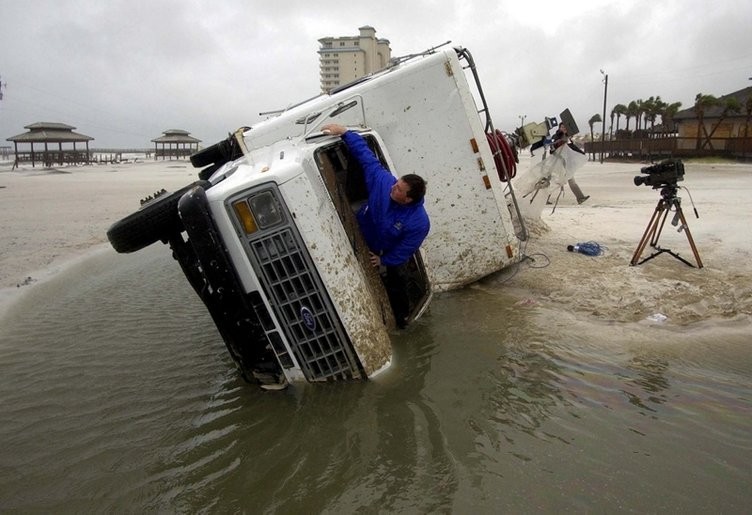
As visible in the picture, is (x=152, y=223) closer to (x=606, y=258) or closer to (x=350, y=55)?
(x=606, y=258)

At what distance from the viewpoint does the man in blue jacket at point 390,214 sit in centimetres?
356

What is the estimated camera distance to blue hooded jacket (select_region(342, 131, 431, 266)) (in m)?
3.61

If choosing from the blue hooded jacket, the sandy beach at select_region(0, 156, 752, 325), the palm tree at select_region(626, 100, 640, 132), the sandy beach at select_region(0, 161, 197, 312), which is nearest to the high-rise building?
the palm tree at select_region(626, 100, 640, 132)

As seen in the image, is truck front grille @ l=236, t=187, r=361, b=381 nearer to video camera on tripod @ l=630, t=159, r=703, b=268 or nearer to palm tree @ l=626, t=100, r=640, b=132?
video camera on tripod @ l=630, t=159, r=703, b=268

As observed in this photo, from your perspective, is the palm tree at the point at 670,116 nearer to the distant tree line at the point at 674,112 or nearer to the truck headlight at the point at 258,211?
the distant tree line at the point at 674,112

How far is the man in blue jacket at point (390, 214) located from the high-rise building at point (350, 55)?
70558 mm

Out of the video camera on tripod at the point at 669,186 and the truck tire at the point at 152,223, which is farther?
the video camera on tripod at the point at 669,186

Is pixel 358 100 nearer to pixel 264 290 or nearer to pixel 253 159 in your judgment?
pixel 253 159

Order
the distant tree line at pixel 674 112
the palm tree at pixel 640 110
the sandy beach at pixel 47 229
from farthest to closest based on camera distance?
the palm tree at pixel 640 110 → the distant tree line at pixel 674 112 → the sandy beach at pixel 47 229

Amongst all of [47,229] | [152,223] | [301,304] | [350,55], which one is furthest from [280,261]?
[350,55]

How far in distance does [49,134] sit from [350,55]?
45412 mm

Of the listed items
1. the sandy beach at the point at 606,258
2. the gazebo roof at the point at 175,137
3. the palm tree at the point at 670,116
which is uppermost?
the gazebo roof at the point at 175,137

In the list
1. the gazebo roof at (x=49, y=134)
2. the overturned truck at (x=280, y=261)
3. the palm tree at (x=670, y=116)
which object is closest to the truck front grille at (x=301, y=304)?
the overturned truck at (x=280, y=261)

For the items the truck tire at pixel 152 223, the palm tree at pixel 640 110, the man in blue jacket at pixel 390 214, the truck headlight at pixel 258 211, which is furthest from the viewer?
the palm tree at pixel 640 110
